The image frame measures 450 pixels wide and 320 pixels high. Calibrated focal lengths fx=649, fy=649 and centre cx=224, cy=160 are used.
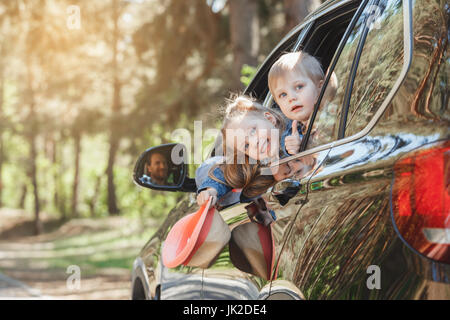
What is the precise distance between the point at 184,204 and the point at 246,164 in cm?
124

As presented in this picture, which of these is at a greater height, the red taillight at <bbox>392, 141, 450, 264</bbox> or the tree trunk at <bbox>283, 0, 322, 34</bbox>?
the tree trunk at <bbox>283, 0, 322, 34</bbox>

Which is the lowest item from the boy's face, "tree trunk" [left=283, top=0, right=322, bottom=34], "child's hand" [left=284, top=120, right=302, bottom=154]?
"child's hand" [left=284, top=120, right=302, bottom=154]

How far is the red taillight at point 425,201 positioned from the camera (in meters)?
1.40

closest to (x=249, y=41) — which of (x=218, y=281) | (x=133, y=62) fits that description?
(x=218, y=281)

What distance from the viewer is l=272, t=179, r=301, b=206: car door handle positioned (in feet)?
6.89

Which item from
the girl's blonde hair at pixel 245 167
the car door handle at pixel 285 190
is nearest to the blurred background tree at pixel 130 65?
the girl's blonde hair at pixel 245 167

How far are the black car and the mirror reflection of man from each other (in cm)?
105

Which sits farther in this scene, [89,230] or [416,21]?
[89,230]

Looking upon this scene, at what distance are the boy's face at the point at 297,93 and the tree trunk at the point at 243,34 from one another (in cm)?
986

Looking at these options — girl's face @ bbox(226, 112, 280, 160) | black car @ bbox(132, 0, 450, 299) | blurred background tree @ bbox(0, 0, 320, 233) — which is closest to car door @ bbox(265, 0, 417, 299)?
black car @ bbox(132, 0, 450, 299)

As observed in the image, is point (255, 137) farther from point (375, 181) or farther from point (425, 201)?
point (425, 201)

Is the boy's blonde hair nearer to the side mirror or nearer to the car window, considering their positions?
the car window
